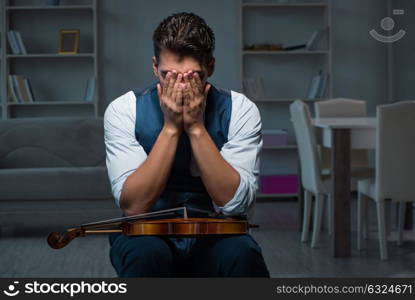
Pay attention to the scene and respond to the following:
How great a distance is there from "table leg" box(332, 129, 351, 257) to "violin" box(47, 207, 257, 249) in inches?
89.6

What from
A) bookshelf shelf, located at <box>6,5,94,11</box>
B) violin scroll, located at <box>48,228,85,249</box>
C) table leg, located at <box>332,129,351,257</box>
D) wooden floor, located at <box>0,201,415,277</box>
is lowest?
wooden floor, located at <box>0,201,415,277</box>

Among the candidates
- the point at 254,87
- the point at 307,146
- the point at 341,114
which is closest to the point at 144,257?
the point at 307,146

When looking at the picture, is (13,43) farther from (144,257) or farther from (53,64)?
(144,257)

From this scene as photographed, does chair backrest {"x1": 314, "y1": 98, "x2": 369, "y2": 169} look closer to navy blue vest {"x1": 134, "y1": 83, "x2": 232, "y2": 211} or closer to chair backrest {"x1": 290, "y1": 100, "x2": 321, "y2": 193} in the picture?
chair backrest {"x1": 290, "y1": 100, "x2": 321, "y2": 193}

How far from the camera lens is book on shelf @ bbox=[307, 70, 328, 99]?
6117 millimetres

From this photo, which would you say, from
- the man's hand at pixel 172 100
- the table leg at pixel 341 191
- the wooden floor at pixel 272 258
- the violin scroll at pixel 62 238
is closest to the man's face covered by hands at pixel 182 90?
the man's hand at pixel 172 100

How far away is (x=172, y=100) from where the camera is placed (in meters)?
1.59

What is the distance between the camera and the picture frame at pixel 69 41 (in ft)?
19.9

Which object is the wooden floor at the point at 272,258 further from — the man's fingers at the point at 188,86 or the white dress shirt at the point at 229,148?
the man's fingers at the point at 188,86

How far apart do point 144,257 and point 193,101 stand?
1.09 feet

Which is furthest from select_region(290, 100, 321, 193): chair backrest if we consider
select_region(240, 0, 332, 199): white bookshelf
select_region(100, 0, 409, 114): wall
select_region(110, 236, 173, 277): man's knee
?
select_region(110, 236, 173, 277): man's knee

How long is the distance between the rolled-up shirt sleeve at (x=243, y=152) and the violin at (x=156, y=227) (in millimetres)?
111

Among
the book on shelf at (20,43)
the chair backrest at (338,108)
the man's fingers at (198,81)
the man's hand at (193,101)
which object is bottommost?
the chair backrest at (338,108)

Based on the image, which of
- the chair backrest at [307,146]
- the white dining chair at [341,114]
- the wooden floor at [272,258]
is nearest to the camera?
the wooden floor at [272,258]
